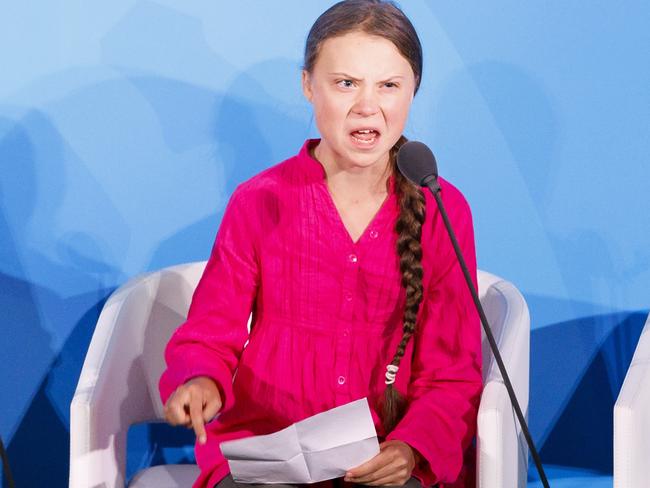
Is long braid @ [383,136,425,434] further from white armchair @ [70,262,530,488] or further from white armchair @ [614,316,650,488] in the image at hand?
white armchair @ [614,316,650,488]

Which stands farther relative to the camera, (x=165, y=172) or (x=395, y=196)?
(x=165, y=172)

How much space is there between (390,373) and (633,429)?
1.21ft

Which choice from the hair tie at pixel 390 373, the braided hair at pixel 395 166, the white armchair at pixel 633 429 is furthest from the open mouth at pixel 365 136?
the white armchair at pixel 633 429

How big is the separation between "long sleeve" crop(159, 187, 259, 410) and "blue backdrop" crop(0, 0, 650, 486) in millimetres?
427

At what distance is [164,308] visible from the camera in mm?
2152

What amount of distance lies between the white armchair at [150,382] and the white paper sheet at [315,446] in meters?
0.20

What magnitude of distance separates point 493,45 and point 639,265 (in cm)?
49

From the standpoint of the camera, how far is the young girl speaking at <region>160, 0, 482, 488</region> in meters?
1.78

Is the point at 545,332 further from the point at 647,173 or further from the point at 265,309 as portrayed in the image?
the point at 265,309

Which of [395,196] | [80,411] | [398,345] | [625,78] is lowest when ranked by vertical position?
[80,411]

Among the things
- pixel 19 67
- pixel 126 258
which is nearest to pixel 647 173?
pixel 126 258

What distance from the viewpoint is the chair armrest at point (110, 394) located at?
71.7 inches

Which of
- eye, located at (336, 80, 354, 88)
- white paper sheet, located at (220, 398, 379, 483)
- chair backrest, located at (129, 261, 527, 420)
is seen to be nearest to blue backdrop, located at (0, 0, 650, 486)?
chair backrest, located at (129, 261, 527, 420)

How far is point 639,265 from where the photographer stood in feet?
7.55
